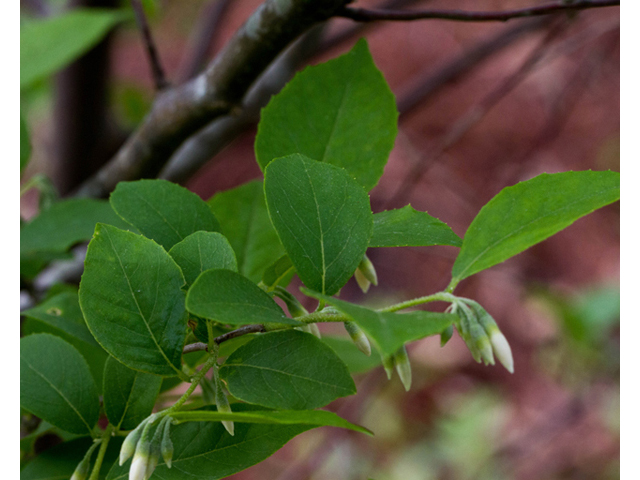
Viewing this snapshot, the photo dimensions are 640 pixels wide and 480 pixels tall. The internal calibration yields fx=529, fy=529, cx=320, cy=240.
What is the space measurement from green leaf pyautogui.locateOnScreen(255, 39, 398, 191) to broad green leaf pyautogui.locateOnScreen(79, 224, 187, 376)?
11 centimetres

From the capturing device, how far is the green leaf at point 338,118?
345mm

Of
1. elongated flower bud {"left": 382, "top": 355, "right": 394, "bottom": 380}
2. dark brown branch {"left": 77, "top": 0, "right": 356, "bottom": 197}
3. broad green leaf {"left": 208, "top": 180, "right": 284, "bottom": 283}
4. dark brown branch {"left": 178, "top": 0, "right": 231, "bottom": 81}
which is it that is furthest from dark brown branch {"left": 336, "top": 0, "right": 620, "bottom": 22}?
dark brown branch {"left": 178, "top": 0, "right": 231, "bottom": 81}

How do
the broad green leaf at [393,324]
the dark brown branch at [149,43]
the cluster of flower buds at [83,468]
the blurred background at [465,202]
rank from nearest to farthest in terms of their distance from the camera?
1. the broad green leaf at [393,324]
2. the cluster of flower buds at [83,468]
3. the dark brown branch at [149,43]
4. the blurred background at [465,202]

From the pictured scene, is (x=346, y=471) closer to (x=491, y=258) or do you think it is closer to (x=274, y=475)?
(x=274, y=475)

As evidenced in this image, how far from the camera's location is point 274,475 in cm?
168

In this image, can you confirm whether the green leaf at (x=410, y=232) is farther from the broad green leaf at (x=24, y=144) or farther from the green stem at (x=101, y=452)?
the broad green leaf at (x=24, y=144)

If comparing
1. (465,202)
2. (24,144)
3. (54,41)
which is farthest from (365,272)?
(465,202)

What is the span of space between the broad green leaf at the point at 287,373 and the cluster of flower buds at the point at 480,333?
0.06 m

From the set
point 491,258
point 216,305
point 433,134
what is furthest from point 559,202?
point 433,134

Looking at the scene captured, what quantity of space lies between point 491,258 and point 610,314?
3.79 feet

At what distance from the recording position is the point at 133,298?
26 cm

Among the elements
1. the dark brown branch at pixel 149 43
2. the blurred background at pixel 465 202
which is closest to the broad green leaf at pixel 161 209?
the dark brown branch at pixel 149 43

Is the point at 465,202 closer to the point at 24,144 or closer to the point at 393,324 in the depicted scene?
the point at 24,144

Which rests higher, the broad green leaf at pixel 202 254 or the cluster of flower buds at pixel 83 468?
the broad green leaf at pixel 202 254
